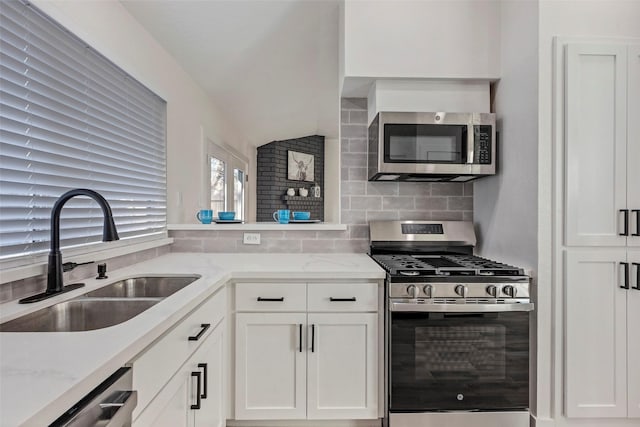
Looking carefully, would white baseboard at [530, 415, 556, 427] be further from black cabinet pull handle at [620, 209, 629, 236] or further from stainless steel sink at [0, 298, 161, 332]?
stainless steel sink at [0, 298, 161, 332]

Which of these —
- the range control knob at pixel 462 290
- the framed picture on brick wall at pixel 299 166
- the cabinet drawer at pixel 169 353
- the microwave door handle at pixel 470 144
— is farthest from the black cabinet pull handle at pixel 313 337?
the framed picture on brick wall at pixel 299 166

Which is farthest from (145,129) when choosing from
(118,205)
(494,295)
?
(494,295)

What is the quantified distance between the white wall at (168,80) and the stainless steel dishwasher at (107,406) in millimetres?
1427

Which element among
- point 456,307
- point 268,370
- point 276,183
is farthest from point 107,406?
point 276,183

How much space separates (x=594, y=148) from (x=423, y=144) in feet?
2.64

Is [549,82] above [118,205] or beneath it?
above

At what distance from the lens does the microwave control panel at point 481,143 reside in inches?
80.6

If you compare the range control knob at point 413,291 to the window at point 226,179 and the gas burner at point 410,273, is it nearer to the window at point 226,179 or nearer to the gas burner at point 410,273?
the gas burner at point 410,273

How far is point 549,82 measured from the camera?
5.58 feet

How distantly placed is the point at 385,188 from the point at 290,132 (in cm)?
378

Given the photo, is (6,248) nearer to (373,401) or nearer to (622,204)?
(373,401)

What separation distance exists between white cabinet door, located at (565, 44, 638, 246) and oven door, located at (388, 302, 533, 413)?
20.2 inches

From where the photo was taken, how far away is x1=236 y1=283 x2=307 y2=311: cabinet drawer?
1833mm

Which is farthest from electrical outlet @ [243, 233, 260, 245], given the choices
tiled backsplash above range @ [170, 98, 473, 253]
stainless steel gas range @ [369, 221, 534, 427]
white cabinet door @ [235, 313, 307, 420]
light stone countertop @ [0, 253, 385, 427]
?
stainless steel gas range @ [369, 221, 534, 427]
